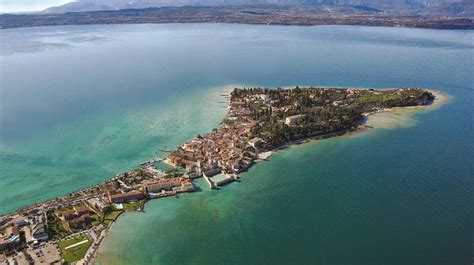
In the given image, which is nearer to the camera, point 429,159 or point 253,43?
point 429,159

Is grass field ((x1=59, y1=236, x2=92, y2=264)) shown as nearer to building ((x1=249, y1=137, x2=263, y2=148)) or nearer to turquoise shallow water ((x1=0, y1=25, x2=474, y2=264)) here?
turquoise shallow water ((x1=0, y1=25, x2=474, y2=264))

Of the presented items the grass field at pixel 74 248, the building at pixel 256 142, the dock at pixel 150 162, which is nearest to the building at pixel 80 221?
the grass field at pixel 74 248

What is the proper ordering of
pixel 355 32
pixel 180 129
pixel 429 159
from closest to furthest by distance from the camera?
1. pixel 429 159
2. pixel 180 129
3. pixel 355 32

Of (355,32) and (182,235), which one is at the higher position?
(355,32)

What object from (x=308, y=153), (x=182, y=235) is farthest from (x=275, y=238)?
(x=308, y=153)

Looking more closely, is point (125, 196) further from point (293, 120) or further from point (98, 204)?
point (293, 120)

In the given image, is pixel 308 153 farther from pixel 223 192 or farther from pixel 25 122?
pixel 25 122
